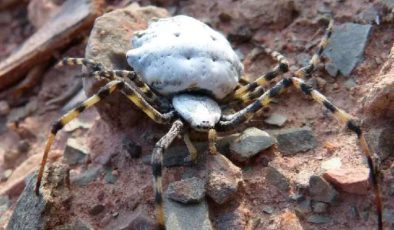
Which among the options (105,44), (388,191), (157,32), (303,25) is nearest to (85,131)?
(105,44)

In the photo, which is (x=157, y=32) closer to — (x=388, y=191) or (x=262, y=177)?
(x=262, y=177)

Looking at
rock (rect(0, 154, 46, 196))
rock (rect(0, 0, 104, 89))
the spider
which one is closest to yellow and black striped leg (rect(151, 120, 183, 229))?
the spider

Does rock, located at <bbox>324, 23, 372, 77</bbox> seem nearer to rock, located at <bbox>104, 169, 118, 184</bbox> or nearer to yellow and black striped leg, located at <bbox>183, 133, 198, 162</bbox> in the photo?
yellow and black striped leg, located at <bbox>183, 133, 198, 162</bbox>

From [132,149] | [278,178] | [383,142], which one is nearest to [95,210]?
[132,149]

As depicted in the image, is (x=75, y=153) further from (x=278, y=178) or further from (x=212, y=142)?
(x=278, y=178)

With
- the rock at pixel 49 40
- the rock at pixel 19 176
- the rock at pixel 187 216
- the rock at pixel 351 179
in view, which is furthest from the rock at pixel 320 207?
the rock at pixel 49 40
